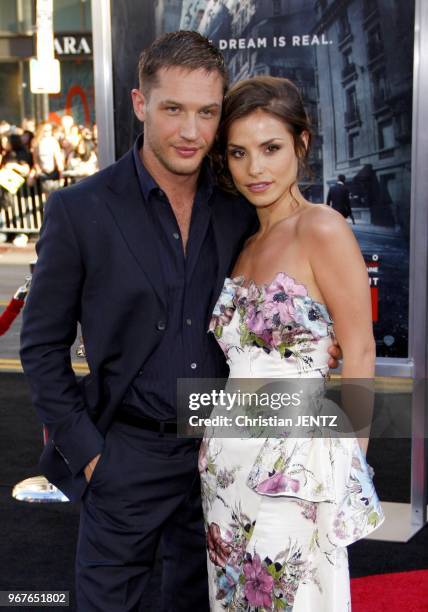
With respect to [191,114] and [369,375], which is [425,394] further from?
[191,114]

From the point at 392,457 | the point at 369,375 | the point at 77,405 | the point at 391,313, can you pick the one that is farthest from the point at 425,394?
the point at 77,405

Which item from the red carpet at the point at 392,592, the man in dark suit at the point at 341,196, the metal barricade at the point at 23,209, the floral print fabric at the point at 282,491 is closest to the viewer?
the floral print fabric at the point at 282,491

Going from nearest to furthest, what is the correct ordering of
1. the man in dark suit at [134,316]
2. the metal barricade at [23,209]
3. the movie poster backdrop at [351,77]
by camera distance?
the man in dark suit at [134,316] < the movie poster backdrop at [351,77] < the metal barricade at [23,209]

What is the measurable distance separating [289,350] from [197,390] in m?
0.28

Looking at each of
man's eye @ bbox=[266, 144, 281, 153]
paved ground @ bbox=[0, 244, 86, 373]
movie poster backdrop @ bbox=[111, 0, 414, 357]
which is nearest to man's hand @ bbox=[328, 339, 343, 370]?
man's eye @ bbox=[266, 144, 281, 153]

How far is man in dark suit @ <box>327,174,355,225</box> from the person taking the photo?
3.95 metres

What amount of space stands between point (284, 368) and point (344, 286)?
25 cm

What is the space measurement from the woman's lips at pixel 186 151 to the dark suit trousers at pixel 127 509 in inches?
28.3

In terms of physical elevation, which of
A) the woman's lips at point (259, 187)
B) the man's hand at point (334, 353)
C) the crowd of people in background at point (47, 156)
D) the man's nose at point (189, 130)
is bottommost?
the man's hand at point (334, 353)

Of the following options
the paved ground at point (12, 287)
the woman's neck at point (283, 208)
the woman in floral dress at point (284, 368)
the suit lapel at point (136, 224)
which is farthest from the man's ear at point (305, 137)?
the paved ground at point (12, 287)

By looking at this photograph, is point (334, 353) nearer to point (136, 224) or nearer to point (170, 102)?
point (136, 224)

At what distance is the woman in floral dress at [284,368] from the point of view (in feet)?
7.66

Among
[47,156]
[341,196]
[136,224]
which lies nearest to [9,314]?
[341,196]

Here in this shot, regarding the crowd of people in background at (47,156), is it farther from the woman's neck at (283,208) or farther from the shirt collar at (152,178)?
the woman's neck at (283,208)
